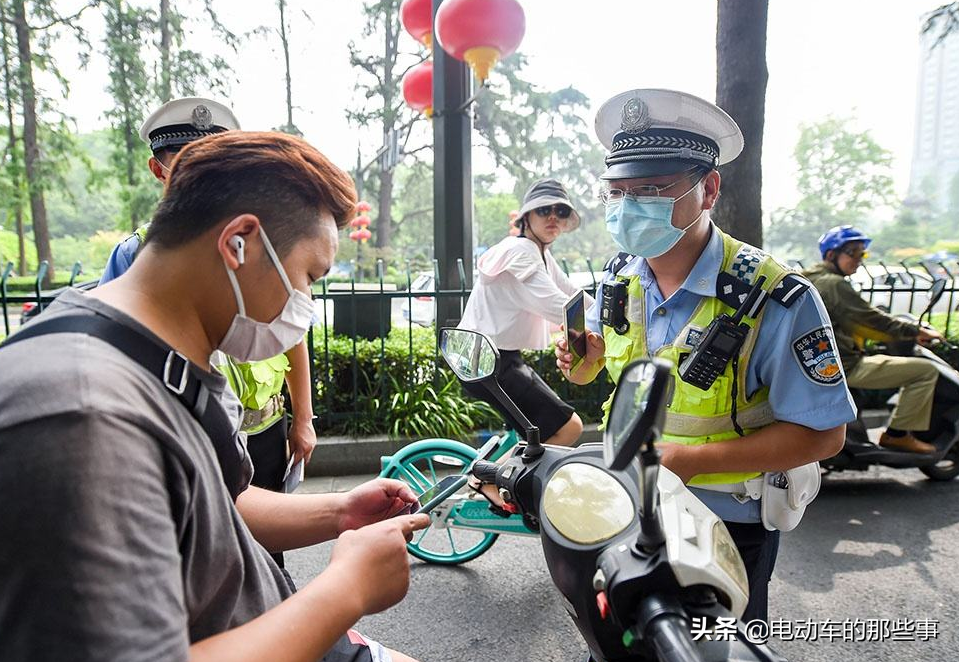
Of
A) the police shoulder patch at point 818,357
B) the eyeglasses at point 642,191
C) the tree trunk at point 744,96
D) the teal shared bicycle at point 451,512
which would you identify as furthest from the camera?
the tree trunk at point 744,96

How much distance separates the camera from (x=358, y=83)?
79.8 feet

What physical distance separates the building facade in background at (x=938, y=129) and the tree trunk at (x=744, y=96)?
5818 cm

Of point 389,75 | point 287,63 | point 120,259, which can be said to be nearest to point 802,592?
point 120,259

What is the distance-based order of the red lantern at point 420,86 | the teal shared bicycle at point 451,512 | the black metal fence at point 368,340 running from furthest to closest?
1. the red lantern at point 420,86
2. the black metal fence at point 368,340
3. the teal shared bicycle at point 451,512

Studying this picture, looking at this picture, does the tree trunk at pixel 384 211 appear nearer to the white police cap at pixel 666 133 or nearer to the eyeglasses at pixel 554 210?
the eyeglasses at pixel 554 210

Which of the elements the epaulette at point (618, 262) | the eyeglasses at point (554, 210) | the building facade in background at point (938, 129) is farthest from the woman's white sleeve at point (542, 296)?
the building facade in background at point (938, 129)

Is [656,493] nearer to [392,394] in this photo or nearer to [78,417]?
[78,417]

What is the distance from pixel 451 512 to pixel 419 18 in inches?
199

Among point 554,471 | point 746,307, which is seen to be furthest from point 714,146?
point 554,471

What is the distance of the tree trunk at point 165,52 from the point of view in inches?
573

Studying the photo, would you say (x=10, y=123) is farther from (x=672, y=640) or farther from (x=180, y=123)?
(x=672, y=640)

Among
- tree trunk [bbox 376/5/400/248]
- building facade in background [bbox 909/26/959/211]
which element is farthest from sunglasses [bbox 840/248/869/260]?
building facade in background [bbox 909/26/959/211]

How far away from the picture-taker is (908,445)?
4.29 m

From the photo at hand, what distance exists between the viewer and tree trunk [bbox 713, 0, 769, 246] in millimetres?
4074
